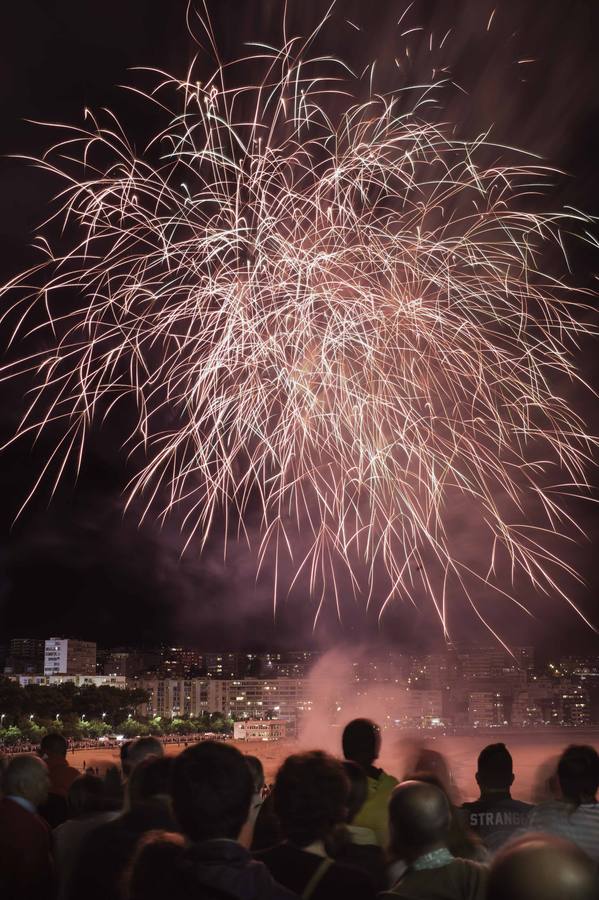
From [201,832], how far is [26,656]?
7875 inches

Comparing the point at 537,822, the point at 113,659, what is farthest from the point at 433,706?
the point at 537,822

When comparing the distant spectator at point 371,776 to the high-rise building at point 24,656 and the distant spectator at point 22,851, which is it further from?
the high-rise building at point 24,656

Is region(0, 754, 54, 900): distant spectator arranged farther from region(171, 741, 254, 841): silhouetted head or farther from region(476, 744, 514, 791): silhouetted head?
region(476, 744, 514, 791): silhouetted head

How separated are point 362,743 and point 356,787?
451 millimetres

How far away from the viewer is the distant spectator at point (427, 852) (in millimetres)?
3408

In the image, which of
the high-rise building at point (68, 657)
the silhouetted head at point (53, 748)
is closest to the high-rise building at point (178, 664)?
the high-rise building at point (68, 657)

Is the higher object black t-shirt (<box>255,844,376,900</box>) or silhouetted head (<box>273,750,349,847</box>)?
silhouetted head (<box>273,750,349,847</box>)

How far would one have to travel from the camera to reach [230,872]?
3.01 m

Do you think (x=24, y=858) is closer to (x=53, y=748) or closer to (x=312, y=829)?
(x=312, y=829)

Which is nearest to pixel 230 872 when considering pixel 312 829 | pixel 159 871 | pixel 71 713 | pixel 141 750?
pixel 159 871

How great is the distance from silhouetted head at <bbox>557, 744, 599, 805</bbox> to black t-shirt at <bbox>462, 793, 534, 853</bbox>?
29cm

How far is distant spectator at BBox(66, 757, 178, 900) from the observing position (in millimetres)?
4004

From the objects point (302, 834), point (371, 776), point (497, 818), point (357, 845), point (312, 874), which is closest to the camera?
point (312, 874)

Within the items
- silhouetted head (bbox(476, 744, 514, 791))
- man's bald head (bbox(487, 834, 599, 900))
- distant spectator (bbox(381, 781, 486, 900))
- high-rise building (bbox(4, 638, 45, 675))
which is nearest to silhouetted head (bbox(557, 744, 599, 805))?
silhouetted head (bbox(476, 744, 514, 791))
